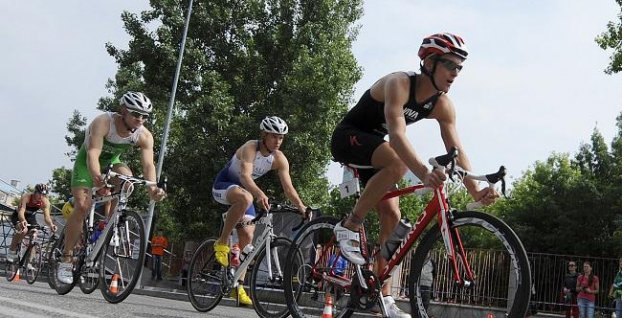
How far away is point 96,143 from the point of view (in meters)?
8.12

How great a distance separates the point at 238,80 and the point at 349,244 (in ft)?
82.1

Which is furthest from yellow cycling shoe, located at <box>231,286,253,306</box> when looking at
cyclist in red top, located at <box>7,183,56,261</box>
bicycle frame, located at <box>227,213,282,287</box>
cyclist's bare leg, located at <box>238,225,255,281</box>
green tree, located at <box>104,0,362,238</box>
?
green tree, located at <box>104,0,362,238</box>

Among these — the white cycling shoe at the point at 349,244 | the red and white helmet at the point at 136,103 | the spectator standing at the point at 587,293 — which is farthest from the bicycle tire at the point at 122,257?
the spectator standing at the point at 587,293

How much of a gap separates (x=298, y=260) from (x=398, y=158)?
1685 mm

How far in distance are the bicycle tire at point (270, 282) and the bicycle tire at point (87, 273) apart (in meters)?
1.63

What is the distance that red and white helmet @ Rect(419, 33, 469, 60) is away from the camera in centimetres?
525

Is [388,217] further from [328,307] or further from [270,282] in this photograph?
[270,282]

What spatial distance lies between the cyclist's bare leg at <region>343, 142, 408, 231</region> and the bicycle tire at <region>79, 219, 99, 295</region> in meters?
3.78

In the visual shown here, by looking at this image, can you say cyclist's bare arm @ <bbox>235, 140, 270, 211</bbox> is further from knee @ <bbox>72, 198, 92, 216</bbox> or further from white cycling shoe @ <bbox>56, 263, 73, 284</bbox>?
white cycling shoe @ <bbox>56, 263, 73, 284</bbox>

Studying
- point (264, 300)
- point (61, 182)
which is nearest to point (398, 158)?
point (264, 300)

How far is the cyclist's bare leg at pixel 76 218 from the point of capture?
8477 millimetres

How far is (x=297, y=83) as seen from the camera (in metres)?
29.5

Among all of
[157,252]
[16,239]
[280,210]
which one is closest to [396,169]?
[280,210]

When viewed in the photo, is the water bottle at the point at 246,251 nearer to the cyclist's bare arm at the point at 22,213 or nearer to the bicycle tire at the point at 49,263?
the bicycle tire at the point at 49,263
